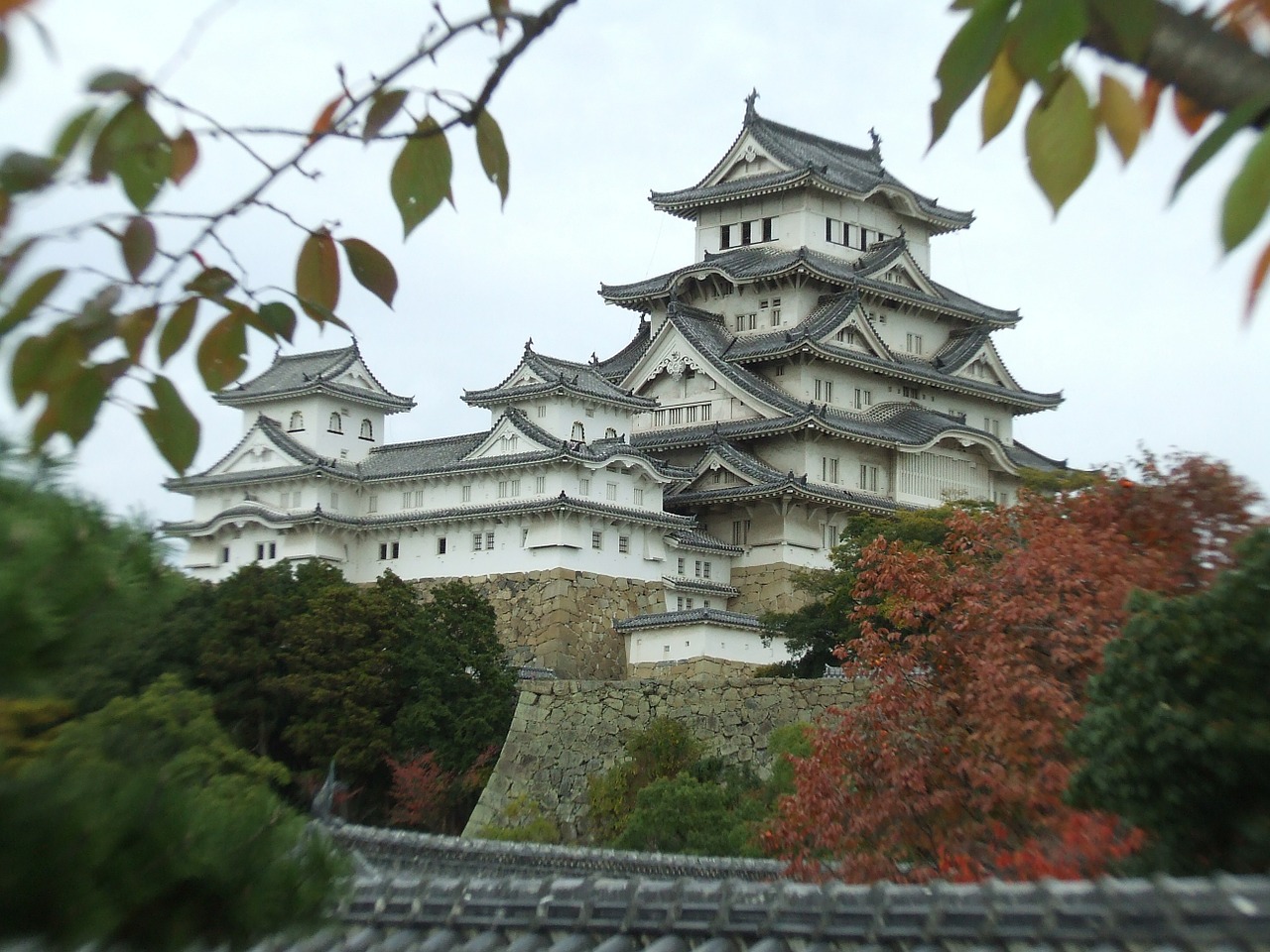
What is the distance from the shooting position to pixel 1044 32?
1924 millimetres

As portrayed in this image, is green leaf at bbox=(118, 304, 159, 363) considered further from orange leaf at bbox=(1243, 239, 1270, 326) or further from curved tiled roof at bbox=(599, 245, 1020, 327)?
curved tiled roof at bbox=(599, 245, 1020, 327)

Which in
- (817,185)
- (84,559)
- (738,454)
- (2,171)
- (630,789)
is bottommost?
(630,789)

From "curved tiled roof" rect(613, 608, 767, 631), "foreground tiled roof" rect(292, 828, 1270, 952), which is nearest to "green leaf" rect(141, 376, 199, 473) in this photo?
"foreground tiled roof" rect(292, 828, 1270, 952)

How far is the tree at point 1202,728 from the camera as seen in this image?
7.89 m

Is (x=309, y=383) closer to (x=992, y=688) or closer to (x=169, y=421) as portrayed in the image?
(x=992, y=688)

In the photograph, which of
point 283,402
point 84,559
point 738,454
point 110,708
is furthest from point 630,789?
point 84,559

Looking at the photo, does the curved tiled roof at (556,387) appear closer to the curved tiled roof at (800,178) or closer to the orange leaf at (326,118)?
the curved tiled roof at (800,178)

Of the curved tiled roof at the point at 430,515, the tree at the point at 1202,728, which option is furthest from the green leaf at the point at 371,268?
the curved tiled roof at the point at 430,515

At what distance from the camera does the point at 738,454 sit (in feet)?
116

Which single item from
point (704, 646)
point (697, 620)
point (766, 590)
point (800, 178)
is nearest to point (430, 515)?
point (697, 620)

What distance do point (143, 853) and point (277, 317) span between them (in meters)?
1.21

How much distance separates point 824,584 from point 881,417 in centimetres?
961

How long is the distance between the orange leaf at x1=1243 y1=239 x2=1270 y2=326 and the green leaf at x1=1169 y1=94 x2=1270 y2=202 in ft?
0.46

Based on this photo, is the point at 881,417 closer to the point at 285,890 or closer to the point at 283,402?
the point at 283,402
